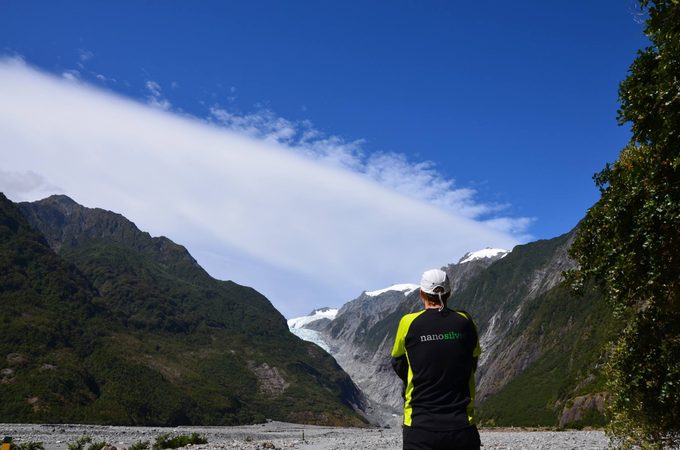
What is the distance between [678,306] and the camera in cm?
1209

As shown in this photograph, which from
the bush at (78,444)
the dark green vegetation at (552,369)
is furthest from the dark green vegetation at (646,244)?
the dark green vegetation at (552,369)

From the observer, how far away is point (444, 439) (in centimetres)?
556

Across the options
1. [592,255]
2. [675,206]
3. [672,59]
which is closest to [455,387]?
[675,206]

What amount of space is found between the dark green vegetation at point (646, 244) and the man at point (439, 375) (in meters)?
6.17

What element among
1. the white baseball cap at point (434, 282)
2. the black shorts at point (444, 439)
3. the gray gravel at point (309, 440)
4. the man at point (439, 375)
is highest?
the white baseball cap at point (434, 282)

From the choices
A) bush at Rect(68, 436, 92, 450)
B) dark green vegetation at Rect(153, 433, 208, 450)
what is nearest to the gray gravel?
bush at Rect(68, 436, 92, 450)

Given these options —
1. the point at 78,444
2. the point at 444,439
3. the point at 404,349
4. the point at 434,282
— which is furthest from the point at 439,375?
the point at 78,444

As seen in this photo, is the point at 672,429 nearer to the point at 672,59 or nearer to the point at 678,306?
the point at 678,306

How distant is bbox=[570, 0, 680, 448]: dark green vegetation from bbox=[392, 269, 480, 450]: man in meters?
6.17

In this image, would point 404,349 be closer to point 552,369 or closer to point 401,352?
point 401,352

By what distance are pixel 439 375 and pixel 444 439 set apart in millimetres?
635

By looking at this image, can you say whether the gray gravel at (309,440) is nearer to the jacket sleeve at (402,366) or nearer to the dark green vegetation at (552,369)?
the dark green vegetation at (552,369)

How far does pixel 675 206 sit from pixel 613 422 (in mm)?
7423

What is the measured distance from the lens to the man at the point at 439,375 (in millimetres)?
5621
